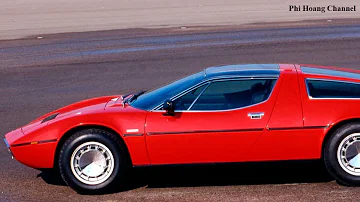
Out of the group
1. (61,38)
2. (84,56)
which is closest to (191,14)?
(61,38)

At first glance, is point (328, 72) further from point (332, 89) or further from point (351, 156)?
point (351, 156)

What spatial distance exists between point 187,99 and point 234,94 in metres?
0.51

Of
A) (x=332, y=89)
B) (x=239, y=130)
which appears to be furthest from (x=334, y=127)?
(x=239, y=130)

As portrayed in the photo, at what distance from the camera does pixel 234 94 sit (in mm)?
7273

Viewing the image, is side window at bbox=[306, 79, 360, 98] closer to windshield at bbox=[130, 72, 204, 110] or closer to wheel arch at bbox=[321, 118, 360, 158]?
wheel arch at bbox=[321, 118, 360, 158]

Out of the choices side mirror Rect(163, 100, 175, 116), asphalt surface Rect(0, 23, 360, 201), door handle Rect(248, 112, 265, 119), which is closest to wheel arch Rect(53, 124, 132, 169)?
asphalt surface Rect(0, 23, 360, 201)

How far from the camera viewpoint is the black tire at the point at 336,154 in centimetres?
700

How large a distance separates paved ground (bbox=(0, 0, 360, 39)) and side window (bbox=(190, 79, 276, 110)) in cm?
1672

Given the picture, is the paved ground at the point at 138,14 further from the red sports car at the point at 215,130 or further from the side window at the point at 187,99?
the side window at the point at 187,99

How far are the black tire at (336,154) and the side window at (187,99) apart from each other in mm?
1470

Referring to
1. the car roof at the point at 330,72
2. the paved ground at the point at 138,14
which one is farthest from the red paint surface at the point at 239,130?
the paved ground at the point at 138,14

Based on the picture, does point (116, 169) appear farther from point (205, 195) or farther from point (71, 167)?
point (205, 195)

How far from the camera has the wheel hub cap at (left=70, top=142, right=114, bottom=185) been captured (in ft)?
23.5

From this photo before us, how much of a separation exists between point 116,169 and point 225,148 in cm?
118
